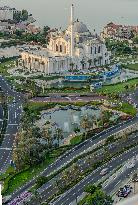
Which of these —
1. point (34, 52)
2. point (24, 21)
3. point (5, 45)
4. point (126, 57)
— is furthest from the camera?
point (24, 21)

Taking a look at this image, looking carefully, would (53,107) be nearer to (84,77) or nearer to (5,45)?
(84,77)

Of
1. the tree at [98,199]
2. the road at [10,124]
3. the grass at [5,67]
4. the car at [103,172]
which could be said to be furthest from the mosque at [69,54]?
the tree at [98,199]

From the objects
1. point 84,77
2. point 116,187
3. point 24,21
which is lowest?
point 116,187

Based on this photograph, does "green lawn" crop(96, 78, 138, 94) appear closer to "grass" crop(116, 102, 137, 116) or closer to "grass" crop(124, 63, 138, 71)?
"grass" crop(116, 102, 137, 116)

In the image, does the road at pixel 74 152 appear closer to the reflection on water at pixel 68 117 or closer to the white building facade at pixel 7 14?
the reflection on water at pixel 68 117

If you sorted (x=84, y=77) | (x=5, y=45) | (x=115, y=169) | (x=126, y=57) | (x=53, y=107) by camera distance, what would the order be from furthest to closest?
A: (x=5, y=45) → (x=126, y=57) → (x=84, y=77) → (x=53, y=107) → (x=115, y=169)

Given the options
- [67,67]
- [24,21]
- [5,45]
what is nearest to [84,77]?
[67,67]
